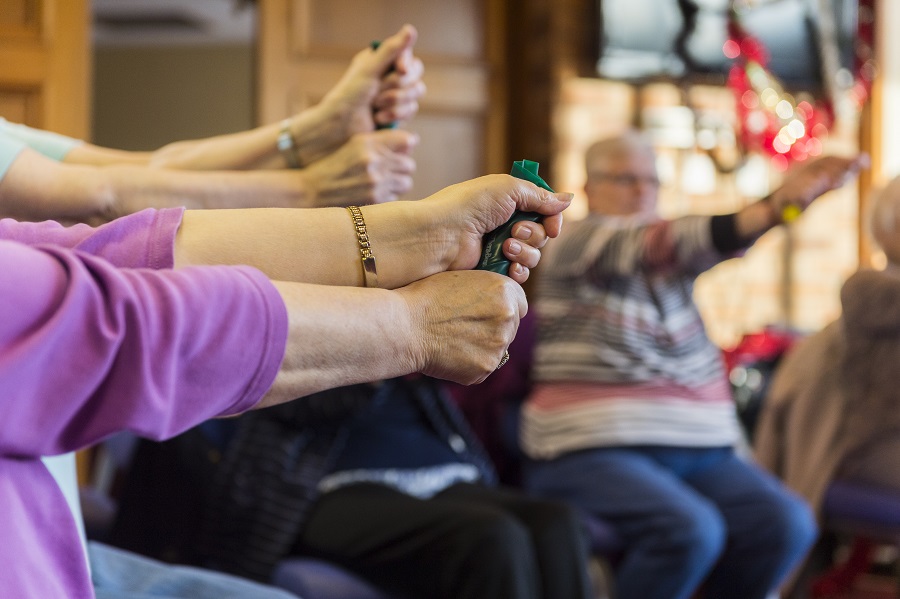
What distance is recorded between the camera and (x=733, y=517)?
7.61 feet

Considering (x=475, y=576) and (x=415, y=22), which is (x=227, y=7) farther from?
(x=475, y=576)

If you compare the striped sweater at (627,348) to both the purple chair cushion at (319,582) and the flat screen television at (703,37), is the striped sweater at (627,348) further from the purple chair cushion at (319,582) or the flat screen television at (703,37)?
the flat screen television at (703,37)

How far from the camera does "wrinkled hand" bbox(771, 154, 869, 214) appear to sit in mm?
2029

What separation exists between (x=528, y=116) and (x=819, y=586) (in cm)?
201

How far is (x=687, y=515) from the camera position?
2.16 meters

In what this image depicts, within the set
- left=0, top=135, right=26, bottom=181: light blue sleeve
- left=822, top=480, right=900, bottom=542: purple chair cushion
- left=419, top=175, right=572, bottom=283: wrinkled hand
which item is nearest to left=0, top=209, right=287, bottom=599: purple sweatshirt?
left=419, top=175, right=572, bottom=283: wrinkled hand

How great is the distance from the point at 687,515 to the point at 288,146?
3.96 ft

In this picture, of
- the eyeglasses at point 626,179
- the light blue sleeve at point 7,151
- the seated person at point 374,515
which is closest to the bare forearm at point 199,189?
the light blue sleeve at point 7,151

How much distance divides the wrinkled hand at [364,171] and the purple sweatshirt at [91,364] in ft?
2.19

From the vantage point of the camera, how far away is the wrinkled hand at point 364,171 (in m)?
1.39

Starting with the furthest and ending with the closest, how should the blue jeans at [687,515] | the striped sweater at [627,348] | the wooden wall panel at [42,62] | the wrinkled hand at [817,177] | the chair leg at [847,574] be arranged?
the wooden wall panel at [42,62] < the chair leg at [847,574] < the striped sweater at [627,348] < the blue jeans at [687,515] < the wrinkled hand at [817,177]

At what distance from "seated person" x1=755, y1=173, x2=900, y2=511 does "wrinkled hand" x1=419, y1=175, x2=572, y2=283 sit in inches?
57.1

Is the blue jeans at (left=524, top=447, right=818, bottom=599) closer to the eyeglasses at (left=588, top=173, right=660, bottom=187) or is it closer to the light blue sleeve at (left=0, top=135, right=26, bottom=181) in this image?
the eyeglasses at (left=588, top=173, right=660, bottom=187)

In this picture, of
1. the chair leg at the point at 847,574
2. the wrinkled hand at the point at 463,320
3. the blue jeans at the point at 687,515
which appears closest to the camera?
the wrinkled hand at the point at 463,320
